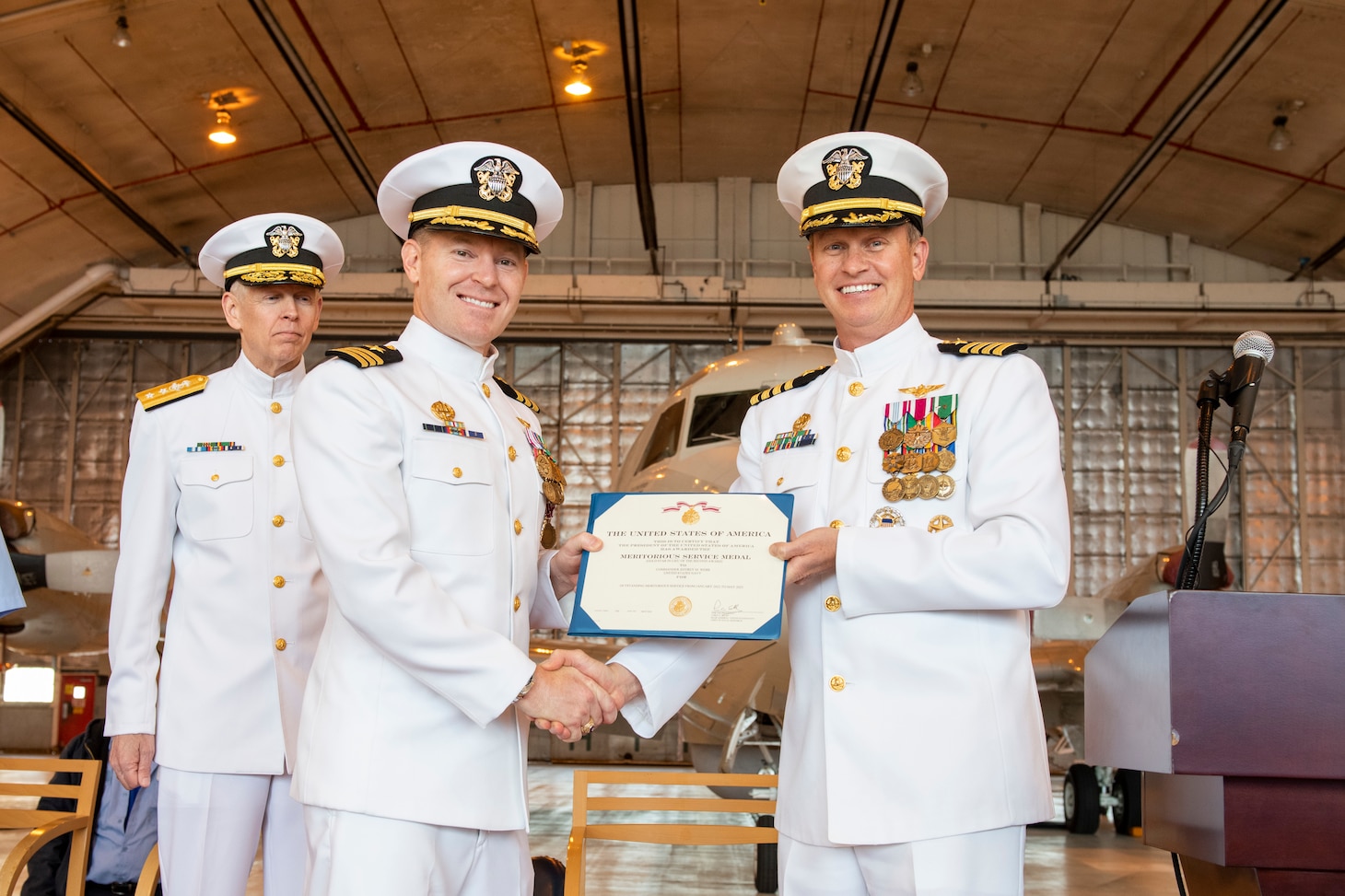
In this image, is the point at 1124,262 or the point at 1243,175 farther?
the point at 1124,262

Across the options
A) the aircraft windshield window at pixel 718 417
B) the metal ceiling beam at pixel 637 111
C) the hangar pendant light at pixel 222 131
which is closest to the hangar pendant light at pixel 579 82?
the metal ceiling beam at pixel 637 111

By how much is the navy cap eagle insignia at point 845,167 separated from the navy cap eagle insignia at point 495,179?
2.21 ft

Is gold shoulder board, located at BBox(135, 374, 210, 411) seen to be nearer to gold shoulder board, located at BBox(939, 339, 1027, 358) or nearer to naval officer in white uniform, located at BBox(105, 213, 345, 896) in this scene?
naval officer in white uniform, located at BBox(105, 213, 345, 896)

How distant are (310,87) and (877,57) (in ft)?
20.9

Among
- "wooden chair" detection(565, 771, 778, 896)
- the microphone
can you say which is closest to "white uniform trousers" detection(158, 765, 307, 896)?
"wooden chair" detection(565, 771, 778, 896)

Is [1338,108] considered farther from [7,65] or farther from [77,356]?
[77,356]

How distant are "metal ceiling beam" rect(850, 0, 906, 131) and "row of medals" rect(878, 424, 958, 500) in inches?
402

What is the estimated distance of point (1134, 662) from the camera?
1.91 meters

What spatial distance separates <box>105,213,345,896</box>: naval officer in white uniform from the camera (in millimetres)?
2707

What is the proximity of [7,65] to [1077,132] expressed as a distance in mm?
13090

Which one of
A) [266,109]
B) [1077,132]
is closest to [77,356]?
[266,109]

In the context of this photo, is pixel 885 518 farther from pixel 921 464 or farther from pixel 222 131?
pixel 222 131

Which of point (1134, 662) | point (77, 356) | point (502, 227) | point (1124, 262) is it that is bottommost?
point (1134, 662)

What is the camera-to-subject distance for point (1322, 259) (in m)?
16.3
